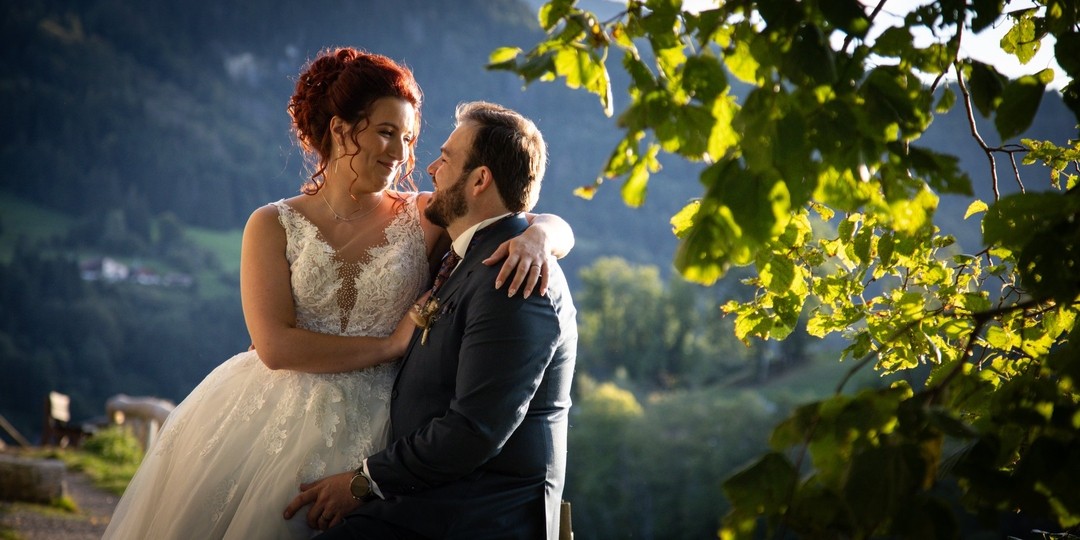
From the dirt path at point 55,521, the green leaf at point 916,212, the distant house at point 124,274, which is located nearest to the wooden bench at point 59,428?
the dirt path at point 55,521

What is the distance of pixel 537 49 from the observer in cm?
123

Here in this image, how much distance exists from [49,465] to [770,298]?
5825 mm

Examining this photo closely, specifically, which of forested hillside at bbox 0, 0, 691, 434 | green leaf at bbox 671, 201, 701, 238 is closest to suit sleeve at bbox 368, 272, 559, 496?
green leaf at bbox 671, 201, 701, 238

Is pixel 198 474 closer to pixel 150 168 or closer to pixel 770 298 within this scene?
pixel 770 298

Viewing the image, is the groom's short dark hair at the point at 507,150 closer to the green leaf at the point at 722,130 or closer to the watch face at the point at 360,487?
the watch face at the point at 360,487

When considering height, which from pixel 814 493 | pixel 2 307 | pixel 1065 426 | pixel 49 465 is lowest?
pixel 49 465

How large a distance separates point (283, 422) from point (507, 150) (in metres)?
0.92

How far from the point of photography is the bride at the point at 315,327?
246 cm

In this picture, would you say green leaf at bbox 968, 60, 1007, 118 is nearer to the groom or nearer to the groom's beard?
the groom

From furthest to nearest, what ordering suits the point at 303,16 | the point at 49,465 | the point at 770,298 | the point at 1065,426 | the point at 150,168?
1. the point at 303,16
2. the point at 150,168
3. the point at 49,465
4. the point at 770,298
5. the point at 1065,426

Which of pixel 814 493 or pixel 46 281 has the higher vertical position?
pixel 46 281

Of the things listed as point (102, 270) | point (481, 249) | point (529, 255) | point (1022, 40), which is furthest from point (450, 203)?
point (102, 270)

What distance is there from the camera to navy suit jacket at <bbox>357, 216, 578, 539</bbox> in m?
2.09

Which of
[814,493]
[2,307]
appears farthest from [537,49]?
[2,307]
